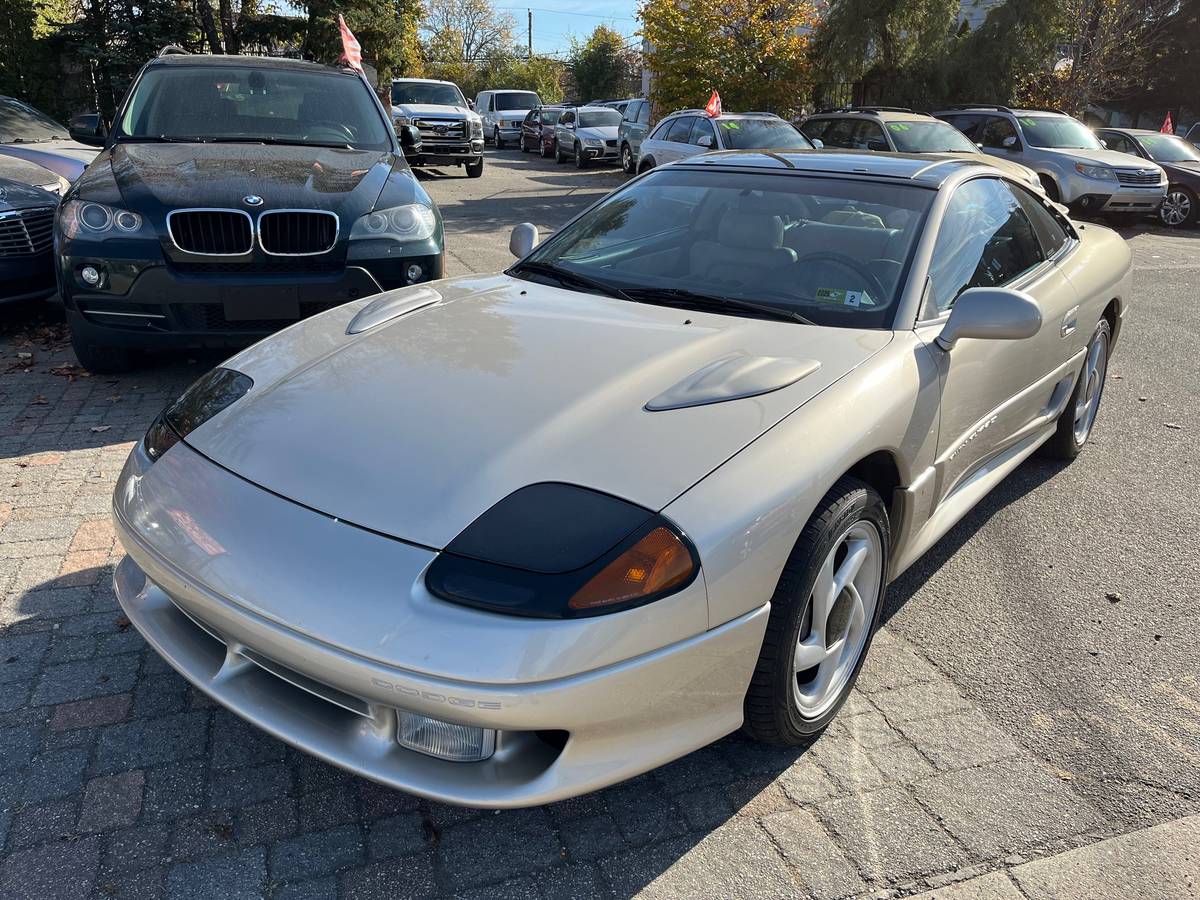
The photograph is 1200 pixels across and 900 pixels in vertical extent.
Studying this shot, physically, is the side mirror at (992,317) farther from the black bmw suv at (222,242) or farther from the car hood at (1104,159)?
the car hood at (1104,159)

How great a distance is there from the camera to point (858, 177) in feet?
10.9

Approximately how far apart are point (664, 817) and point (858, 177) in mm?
2352

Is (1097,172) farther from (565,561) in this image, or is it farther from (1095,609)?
(565,561)

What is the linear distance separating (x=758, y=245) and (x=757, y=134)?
10.4 metres

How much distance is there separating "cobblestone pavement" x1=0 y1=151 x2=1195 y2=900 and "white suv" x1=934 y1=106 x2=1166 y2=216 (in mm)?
12818

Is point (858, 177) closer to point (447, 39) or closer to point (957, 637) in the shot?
point (957, 637)

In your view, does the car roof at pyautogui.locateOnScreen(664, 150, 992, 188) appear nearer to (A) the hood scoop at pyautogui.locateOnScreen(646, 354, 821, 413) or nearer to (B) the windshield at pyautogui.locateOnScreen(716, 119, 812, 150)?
(A) the hood scoop at pyautogui.locateOnScreen(646, 354, 821, 413)

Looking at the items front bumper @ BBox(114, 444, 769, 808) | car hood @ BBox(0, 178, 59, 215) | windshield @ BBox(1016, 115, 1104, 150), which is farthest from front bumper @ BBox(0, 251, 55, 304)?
windshield @ BBox(1016, 115, 1104, 150)

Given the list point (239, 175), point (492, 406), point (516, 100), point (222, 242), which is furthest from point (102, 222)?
point (516, 100)

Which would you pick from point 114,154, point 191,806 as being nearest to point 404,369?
point 191,806

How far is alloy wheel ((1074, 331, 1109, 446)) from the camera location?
14.5 feet

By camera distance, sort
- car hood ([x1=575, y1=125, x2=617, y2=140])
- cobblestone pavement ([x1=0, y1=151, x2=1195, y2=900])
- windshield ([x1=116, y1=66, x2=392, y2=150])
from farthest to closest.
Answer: car hood ([x1=575, y1=125, x2=617, y2=140]), windshield ([x1=116, y1=66, x2=392, y2=150]), cobblestone pavement ([x1=0, y1=151, x2=1195, y2=900])

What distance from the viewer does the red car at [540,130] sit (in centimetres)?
2473

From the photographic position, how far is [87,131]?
620 cm
